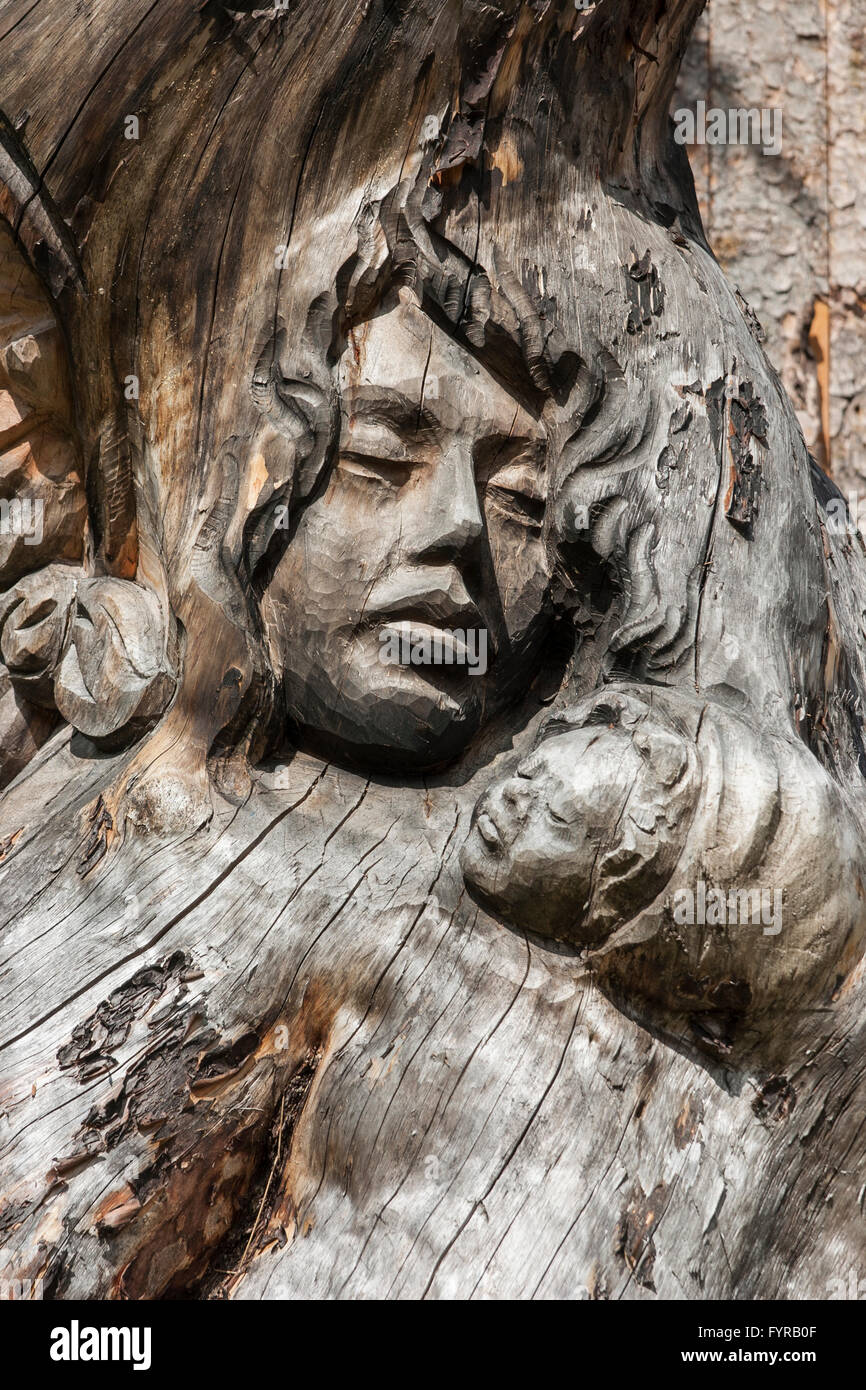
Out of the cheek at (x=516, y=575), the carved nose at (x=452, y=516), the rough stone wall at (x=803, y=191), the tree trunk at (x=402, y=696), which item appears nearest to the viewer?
the tree trunk at (x=402, y=696)

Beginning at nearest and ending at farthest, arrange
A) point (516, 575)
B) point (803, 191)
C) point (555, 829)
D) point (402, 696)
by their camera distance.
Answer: point (555, 829) → point (402, 696) → point (516, 575) → point (803, 191)

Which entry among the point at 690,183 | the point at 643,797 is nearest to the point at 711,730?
the point at 643,797

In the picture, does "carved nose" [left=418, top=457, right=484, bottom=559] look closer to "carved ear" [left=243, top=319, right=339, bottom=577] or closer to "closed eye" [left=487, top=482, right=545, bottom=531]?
"closed eye" [left=487, top=482, right=545, bottom=531]

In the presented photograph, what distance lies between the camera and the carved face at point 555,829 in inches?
78.0

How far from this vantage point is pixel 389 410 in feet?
7.55

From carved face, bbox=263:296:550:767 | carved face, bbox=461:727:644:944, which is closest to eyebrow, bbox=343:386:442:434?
carved face, bbox=263:296:550:767

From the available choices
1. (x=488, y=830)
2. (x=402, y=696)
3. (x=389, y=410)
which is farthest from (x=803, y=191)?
(x=488, y=830)

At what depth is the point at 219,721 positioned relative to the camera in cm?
228

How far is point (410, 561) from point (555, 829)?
1.85 ft

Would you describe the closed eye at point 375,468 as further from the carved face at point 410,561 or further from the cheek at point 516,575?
the cheek at point 516,575

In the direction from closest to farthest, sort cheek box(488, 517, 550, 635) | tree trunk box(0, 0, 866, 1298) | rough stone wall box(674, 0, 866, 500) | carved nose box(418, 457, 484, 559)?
1. tree trunk box(0, 0, 866, 1298)
2. carved nose box(418, 457, 484, 559)
3. cheek box(488, 517, 550, 635)
4. rough stone wall box(674, 0, 866, 500)

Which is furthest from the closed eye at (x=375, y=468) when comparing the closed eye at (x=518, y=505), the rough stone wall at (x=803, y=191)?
the rough stone wall at (x=803, y=191)

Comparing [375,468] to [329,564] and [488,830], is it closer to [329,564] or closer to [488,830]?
[329,564]

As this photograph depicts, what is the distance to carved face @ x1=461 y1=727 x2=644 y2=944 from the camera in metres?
1.98
